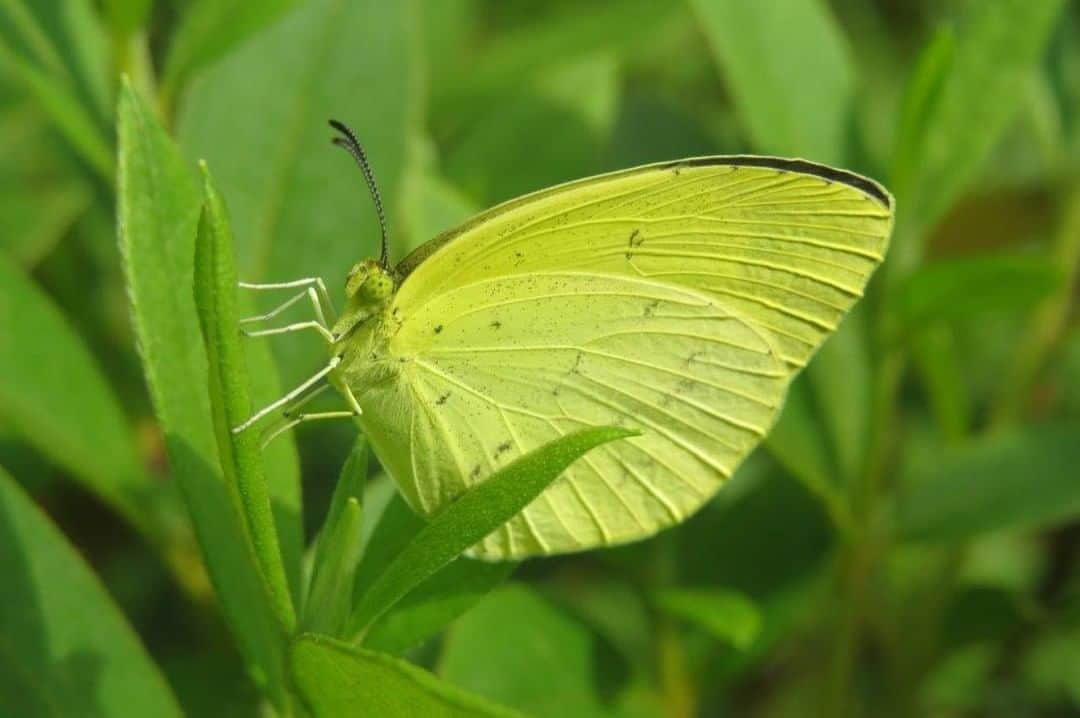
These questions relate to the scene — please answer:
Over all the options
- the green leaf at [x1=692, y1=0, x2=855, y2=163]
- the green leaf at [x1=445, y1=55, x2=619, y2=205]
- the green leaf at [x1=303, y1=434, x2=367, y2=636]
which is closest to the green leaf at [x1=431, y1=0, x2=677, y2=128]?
the green leaf at [x1=445, y1=55, x2=619, y2=205]

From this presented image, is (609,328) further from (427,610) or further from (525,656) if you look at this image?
(427,610)

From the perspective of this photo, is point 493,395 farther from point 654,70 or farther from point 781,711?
point 654,70

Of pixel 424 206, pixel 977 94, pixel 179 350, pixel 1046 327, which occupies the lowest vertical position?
pixel 1046 327

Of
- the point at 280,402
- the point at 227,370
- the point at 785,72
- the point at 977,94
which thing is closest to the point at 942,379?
the point at 977,94

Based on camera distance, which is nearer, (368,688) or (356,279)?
(368,688)

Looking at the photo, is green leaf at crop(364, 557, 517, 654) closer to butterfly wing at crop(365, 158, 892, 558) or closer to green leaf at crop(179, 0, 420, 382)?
butterfly wing at crop(365, 158, 892, 558)

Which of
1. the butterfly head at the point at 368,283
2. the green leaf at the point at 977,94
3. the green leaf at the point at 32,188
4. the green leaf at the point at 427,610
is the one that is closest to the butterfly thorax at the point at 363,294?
the butterfly head at the point at 368,283

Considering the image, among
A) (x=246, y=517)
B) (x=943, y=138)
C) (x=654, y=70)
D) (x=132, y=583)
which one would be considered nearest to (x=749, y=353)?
(x=943, y=138)
